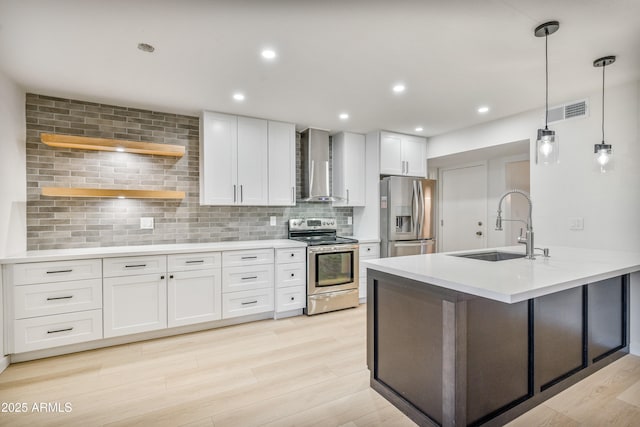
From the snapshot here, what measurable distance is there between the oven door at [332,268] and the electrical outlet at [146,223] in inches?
71.6

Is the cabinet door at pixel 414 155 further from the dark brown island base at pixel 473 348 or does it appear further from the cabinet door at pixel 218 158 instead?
the dark brown island base at pixel 473 348

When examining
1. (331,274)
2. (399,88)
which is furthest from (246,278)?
(399,88)

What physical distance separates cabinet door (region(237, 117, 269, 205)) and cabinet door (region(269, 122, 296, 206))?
0.26ft

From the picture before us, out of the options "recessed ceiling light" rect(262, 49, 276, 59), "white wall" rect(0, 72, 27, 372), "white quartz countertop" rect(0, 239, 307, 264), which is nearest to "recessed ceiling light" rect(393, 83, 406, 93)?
"recessed ceiling light" rect(262, 49, 276, 59)

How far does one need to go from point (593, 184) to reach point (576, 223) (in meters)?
0.40

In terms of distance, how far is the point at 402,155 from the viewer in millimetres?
4621

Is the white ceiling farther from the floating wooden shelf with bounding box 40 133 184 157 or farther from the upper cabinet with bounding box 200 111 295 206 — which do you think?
the floating wooden shelf with bounding box 40 133 184 157

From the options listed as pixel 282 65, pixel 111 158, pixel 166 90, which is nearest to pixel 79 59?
pixel 166 90

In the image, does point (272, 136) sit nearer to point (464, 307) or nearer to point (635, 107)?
point (464, 307)

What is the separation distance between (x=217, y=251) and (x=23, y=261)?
1.54m

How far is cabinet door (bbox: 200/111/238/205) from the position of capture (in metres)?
3.54

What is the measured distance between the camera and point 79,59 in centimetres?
234

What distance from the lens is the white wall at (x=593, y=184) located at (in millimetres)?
2717

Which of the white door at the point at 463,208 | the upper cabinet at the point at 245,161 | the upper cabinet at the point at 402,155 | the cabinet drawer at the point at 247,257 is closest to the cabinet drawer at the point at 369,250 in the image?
the upper cabinet at the point at 402,155
